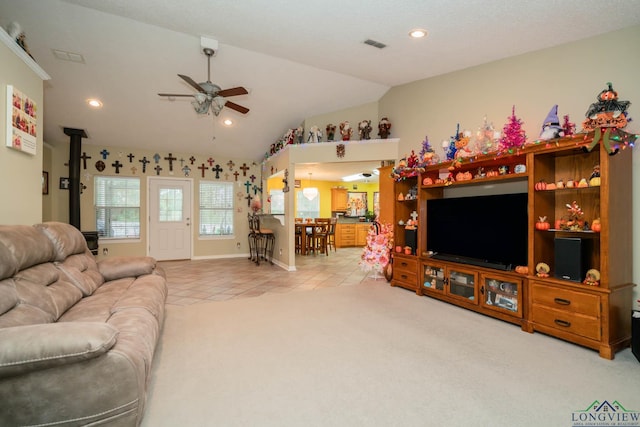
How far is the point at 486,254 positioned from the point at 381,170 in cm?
239

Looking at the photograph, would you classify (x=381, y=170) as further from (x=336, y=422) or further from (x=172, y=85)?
(x=336, y=422)

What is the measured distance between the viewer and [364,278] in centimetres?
515

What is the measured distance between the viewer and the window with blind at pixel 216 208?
24.5ft

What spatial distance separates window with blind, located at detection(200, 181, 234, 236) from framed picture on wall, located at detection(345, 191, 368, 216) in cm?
428

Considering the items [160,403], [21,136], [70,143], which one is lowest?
[160,403]

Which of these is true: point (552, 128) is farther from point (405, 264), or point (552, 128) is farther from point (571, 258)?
point (405, 264)

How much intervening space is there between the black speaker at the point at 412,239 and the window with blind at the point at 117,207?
5.79 meters

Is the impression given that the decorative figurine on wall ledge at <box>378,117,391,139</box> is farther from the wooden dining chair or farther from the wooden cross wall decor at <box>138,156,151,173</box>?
the wooden cross wall decor at <box>138,156,151,173</box>

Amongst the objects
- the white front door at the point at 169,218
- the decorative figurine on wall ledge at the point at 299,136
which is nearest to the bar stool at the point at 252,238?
the white front door at the point at 169,218

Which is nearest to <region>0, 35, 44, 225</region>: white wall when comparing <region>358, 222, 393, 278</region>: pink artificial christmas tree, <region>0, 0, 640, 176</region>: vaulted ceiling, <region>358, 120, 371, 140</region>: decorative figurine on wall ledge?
<region>0, 0, 640, 176</region>: vaulted ceiling

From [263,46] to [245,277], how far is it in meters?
3.50

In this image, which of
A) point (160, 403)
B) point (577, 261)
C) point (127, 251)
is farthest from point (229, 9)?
point (127, 251)

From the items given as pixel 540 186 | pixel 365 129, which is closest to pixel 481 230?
pixel 540 186

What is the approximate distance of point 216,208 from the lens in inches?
299
